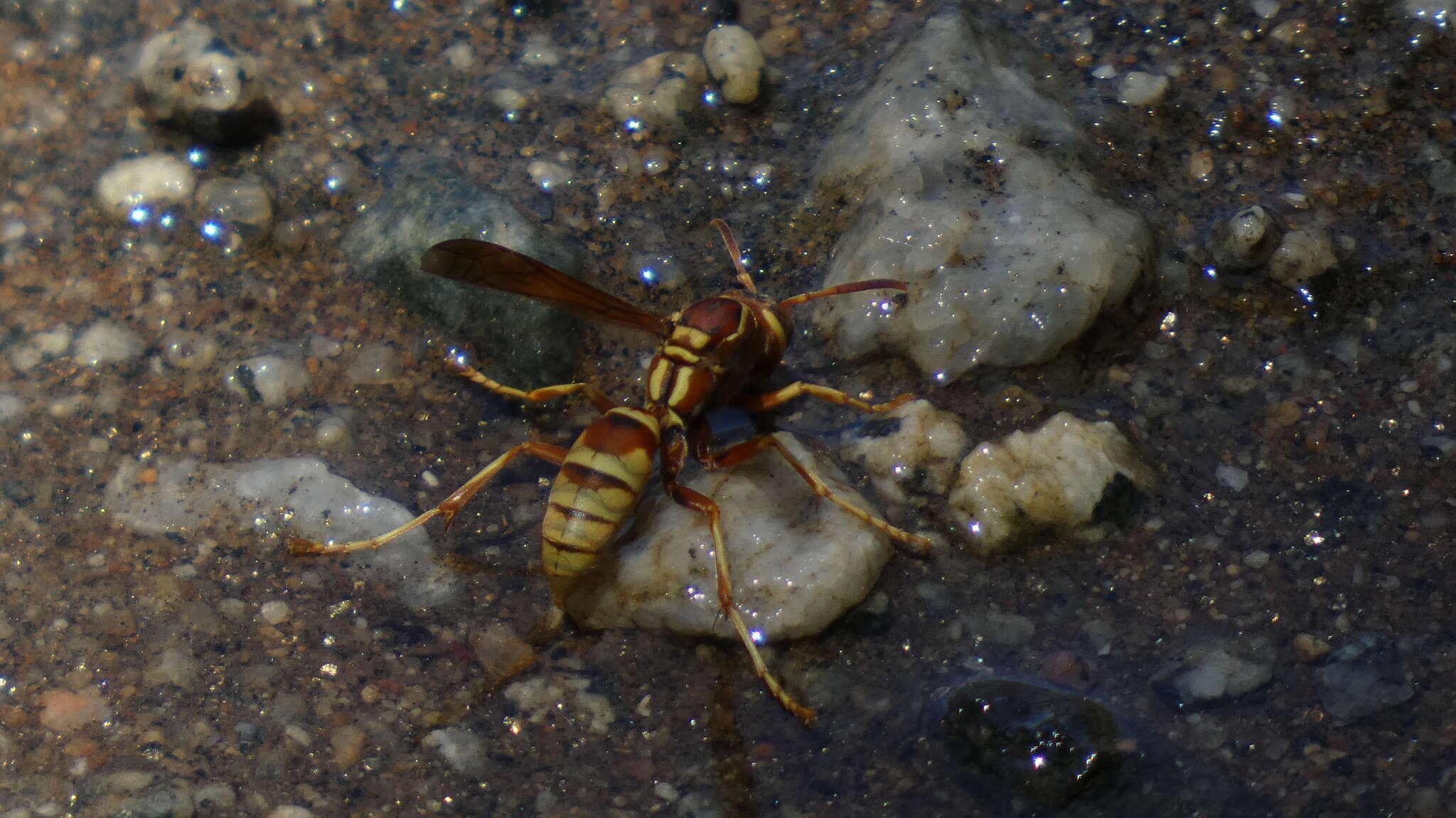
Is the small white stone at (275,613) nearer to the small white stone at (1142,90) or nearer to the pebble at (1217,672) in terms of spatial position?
the pebble at (1217,672)

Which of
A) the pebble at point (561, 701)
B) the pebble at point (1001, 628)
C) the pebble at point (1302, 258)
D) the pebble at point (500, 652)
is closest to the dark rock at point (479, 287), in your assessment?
the pebble at point (500, 652)

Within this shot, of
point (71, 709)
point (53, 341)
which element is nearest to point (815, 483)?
point (71, 709)

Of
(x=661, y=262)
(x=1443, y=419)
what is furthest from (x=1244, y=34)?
(x=661, y=262)

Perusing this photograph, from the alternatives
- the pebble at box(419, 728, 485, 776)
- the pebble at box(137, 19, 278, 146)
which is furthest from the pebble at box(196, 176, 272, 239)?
the pebble at box(419, 728, 485, 776)

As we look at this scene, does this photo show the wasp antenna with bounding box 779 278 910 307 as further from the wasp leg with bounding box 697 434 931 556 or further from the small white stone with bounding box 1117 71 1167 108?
the small white stone with bounding box 1117 71 1167 108

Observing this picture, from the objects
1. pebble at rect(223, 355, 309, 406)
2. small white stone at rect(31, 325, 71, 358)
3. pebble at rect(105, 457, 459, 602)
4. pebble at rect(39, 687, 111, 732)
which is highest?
small white stone at rect(31, 325, 71, 358)

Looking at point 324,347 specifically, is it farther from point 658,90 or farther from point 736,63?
point 736,63
